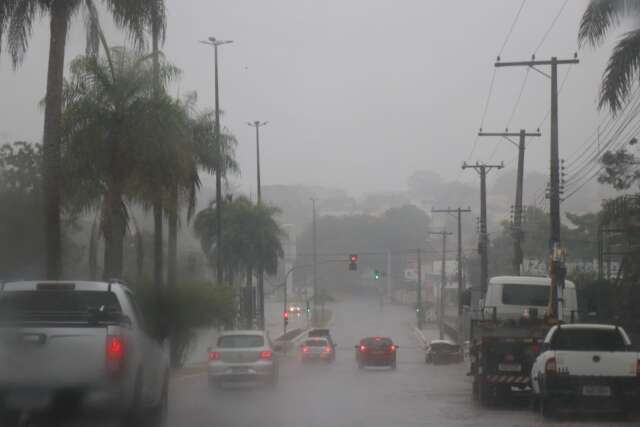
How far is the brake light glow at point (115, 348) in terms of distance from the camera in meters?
12.9

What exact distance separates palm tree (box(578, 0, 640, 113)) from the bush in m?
11.9

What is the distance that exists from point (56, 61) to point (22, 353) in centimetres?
1470

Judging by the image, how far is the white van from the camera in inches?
1117

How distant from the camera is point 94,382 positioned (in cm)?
1282

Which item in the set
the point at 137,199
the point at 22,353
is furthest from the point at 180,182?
the point at 22,353

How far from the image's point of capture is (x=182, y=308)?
32500 millimetres

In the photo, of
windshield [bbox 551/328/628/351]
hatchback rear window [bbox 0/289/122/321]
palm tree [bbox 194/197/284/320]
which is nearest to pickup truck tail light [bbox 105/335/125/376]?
hatchback rear window [bbox 0/289/122/321]

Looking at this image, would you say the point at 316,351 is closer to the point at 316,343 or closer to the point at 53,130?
the point at 316,343

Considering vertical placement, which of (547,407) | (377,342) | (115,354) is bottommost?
(377,342)

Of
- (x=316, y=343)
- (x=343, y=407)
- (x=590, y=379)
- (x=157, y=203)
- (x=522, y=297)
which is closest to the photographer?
(x=590, y=379)

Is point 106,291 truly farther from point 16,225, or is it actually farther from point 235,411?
point 16,225

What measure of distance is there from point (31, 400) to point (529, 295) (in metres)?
18.8

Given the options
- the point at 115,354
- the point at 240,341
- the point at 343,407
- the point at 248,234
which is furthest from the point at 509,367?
the point at 248,234

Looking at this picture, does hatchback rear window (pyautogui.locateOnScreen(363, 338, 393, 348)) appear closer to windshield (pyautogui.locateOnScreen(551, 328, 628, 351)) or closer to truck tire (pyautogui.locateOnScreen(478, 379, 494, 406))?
truck tire (pyautogui.locateOnScreen(478, 379, 494, 406))
